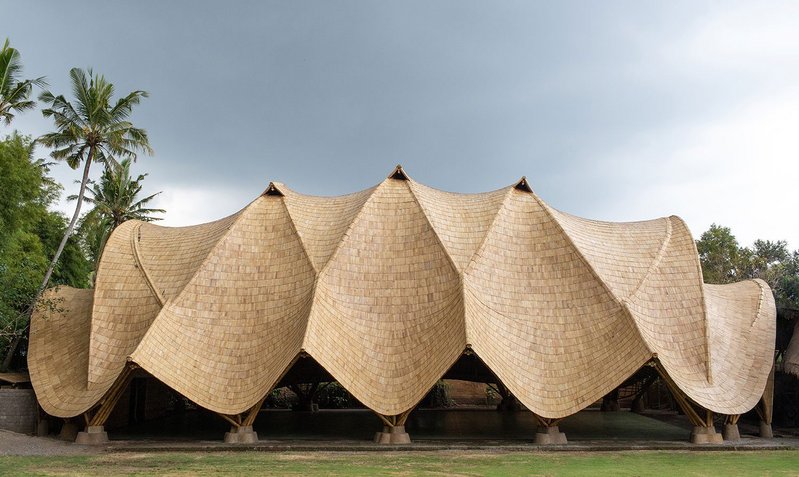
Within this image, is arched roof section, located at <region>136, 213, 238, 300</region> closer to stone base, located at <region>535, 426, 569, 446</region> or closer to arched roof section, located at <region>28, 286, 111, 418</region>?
arched roof section, located at <region>28, 286, 111, 418</region>

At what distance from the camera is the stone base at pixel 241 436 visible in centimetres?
2480

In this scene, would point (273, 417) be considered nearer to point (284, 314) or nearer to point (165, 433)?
point (165, 433)

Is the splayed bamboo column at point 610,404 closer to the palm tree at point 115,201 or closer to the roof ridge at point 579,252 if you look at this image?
the roof ridge at point 579,252

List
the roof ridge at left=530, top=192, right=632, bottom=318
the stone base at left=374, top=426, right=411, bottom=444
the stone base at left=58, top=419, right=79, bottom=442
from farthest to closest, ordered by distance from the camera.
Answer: the roof ridge at left=530, top=192, right=632, bottom=318 → the stone base at left=58, top=419, right=79, bottom=442 → the stone base at left=374, top=426, right=411, bottom=444

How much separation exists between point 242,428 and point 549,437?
1173cm

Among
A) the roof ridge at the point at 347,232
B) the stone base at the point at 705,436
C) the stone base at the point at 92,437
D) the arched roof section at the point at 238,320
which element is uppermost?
the roof ridge at the point at 347,232

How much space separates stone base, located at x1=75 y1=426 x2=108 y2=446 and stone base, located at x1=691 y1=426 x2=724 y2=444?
22921mm

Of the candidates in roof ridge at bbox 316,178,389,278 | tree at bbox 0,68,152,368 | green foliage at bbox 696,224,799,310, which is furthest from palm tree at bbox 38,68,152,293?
green foliage at bbox 696,224,799,310

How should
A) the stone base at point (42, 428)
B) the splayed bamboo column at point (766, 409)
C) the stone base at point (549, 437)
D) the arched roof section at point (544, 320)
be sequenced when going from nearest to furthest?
the stone base at point (549, 437) < the arched roof section at point (544, 320) < the stone base at point (42, 428) < the splayed bamboo column at point (766, 409)

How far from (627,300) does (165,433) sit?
21034mm

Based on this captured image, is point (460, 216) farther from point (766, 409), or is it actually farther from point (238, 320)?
point (766, 409)

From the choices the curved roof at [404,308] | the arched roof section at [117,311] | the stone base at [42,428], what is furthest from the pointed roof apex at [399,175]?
the stone base at [42,428]

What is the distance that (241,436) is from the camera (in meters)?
24.9

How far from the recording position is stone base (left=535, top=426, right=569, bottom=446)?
24.7 meters
